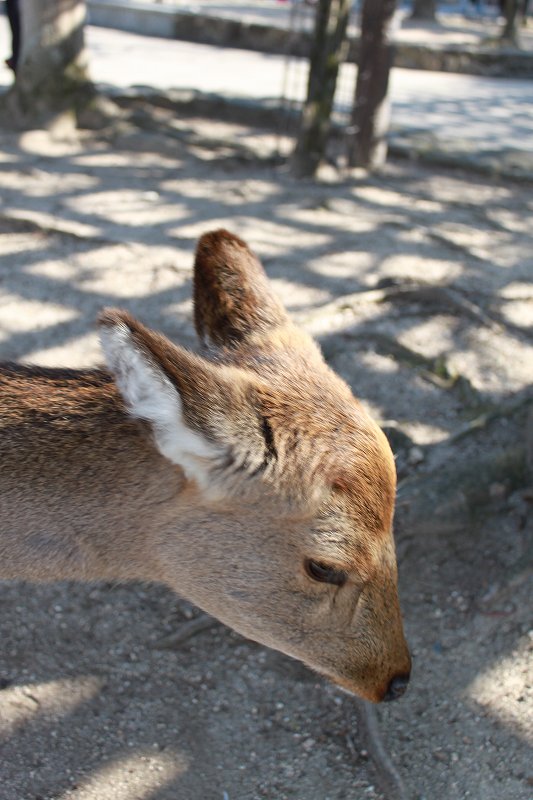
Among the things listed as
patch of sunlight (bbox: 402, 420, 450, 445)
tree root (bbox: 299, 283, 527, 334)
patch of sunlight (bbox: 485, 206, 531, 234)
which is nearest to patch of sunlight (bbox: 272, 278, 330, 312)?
tree root (bbox: 299, 283, 527, 334)

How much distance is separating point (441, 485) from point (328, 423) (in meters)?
1.71

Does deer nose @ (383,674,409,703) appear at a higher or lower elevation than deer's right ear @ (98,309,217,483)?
lower

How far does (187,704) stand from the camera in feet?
11.2

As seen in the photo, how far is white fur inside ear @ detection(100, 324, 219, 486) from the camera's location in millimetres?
2248

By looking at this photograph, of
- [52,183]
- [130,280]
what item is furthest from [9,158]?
[130,280]

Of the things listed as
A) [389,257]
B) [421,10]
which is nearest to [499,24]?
[421,10]

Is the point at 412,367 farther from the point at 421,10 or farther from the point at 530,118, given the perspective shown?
the point at 421,10

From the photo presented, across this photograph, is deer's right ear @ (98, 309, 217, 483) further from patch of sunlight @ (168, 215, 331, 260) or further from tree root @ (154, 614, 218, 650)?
patch of sunlight @ (168, 215, 331, 260)

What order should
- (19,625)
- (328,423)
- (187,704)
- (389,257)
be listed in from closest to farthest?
(328,423), (187,704), (19,625), (389,257)

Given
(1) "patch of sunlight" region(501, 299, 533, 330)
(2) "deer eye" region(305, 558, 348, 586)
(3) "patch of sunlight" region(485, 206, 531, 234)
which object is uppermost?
(2) "deer eye" region(305, 558, 348, 586)

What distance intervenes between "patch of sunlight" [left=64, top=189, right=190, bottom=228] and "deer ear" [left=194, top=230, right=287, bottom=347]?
13.3 feet

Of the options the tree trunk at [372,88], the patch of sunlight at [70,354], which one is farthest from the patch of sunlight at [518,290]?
the tree trunk at [372,88]

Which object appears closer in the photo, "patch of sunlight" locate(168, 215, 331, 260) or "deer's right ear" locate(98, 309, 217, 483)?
"deer's right ear" locate(98, 309, 217, 483)

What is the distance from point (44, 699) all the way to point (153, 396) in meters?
1.60
